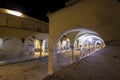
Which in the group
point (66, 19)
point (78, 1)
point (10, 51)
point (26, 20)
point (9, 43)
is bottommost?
point (10, 51)

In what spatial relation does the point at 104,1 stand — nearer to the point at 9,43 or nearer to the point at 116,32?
the point at 116,32

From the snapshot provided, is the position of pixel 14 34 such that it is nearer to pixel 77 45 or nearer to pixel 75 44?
pixel 75 44

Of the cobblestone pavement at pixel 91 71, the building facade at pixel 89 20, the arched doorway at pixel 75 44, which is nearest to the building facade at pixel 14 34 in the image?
the arched doorway at pixel 75 44

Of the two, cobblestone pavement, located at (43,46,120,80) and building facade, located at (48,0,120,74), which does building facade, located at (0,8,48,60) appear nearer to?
building facade, located at (48,0,120,74)

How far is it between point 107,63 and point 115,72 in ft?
1.16

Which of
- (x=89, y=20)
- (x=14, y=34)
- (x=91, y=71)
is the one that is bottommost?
(x=91, y=71)

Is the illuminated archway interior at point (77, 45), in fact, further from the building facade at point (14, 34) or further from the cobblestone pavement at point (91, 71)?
the building facade at point (14, 34)

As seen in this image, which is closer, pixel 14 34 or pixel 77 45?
pixel 14 34

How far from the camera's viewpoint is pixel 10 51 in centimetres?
1641

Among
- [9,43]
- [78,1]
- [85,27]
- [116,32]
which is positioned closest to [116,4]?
[116,32]

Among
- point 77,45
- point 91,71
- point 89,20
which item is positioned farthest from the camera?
point 77,45

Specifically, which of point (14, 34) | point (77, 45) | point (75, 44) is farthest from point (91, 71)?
point (77, 45)

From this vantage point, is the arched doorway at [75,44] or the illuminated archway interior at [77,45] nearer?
the arched doorway at [75,44]

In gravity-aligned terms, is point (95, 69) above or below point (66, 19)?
below
